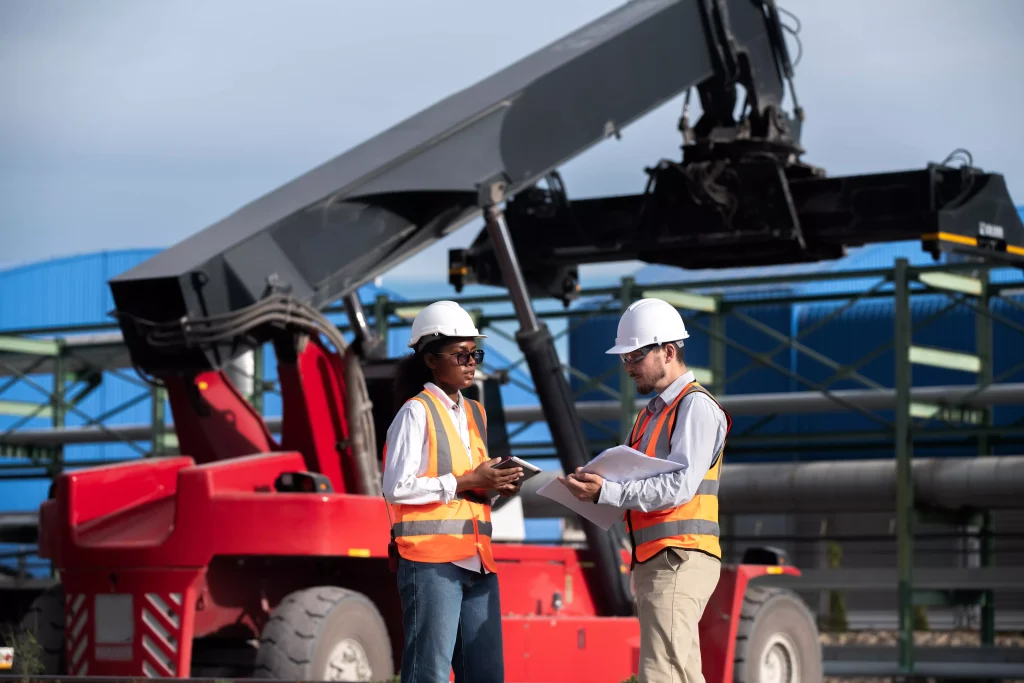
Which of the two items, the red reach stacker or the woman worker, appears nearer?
the woman worker

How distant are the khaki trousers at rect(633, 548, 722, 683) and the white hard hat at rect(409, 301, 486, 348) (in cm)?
115

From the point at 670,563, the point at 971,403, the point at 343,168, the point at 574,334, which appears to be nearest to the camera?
the point at 670,563

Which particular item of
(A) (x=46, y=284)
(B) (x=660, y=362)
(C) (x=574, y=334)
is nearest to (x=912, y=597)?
(B) (x=660, y=362)

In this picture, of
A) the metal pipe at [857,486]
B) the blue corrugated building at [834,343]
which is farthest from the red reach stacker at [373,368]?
the blue corrugated building at [834,343]

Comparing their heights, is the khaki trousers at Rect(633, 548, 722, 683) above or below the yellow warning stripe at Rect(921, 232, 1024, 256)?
below

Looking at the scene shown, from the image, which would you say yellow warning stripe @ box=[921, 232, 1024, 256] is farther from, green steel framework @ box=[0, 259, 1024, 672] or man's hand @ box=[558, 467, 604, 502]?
man's hand @ box=[558, 467, 604, 502]

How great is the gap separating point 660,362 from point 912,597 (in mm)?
12465

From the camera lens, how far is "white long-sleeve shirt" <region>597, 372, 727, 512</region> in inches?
219

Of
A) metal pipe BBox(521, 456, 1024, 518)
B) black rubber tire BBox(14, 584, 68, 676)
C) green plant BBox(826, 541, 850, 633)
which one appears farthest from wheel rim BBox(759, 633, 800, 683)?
green plant BBox(826, 541, 850, 633)

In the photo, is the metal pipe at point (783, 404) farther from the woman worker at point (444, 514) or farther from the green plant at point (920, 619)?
the woman worker at point (444, 514)

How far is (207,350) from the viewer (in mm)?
9430

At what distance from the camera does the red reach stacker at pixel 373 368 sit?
30.7 ft

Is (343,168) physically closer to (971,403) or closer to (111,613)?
(111,613)

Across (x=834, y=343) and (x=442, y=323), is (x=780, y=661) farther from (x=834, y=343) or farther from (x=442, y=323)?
(x=834, y=343)
